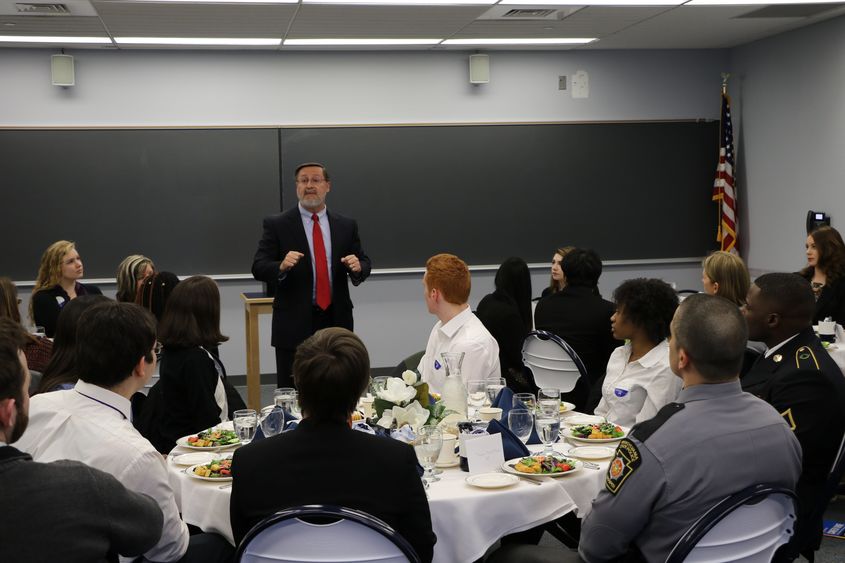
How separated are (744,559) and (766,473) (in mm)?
238

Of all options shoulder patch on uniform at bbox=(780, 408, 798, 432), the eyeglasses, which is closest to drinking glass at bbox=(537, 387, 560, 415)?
shoulder patch on uniform at bbox=(780, 408, 798, 432)

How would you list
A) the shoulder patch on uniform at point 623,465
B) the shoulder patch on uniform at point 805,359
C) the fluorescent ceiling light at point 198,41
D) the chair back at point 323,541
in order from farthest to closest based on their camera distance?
the fluorescent ceiling light at point 198,41 → the shoulder patch on uniform at point 805,359 → the shoulder patch on uniform at point 623,465 → the chair back at point 323,541

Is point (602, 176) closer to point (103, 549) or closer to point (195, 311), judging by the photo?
point (195, 311)

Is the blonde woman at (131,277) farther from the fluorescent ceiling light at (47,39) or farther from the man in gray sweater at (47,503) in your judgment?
the man in gray sweater at (47,503)

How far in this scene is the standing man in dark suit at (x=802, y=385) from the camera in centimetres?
298

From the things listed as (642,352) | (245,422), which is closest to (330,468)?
(245,422)

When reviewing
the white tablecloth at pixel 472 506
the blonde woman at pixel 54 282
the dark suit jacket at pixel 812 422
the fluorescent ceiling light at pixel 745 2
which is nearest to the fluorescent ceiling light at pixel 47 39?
the blonde woman at pixel 54 282

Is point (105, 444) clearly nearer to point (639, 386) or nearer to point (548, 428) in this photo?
point (548, 428)

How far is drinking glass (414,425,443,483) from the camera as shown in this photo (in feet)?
8.84

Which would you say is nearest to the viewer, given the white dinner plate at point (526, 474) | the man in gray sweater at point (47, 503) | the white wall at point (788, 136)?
the man in gray sweater at point (47, 503)

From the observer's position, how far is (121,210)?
7688 mm

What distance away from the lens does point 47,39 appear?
22.9ft

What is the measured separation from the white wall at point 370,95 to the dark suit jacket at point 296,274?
2667 millimetres

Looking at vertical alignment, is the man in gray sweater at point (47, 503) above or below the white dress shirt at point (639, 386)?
above
